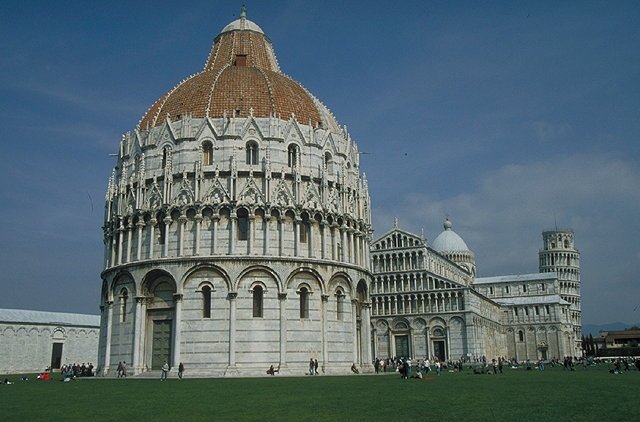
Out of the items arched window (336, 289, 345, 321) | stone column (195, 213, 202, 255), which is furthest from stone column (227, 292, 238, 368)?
arched window (336, 289, 345, 321)

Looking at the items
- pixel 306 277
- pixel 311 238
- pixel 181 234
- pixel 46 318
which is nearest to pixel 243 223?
pixel 181 234

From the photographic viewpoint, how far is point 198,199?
4366 centimetres

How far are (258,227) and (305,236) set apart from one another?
11.6ft

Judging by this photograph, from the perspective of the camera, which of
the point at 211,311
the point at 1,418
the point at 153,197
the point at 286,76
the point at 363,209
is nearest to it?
the point at 1,418

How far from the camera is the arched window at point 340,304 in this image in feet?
151

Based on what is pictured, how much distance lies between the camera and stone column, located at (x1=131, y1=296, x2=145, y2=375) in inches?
1672

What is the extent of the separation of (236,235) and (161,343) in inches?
341

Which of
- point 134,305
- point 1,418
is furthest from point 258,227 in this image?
point 1,418

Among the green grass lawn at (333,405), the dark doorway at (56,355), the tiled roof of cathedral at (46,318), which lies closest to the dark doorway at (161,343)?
the green grass lawn at (333,405)

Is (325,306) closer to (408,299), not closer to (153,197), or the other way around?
(153,197)

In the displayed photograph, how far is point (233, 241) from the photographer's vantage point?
42594 mm

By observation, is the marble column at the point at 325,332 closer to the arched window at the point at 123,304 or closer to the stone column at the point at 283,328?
the stone column at the point at 283,328

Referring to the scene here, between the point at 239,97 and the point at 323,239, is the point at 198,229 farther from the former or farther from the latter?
the point at 239,97

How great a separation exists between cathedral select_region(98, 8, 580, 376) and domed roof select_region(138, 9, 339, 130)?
123 mm
